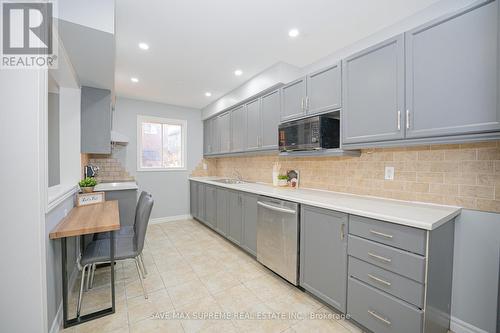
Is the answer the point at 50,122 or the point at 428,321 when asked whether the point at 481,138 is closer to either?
the point at 428,321

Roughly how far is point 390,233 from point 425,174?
762 mm

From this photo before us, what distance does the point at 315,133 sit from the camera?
7.46 ft

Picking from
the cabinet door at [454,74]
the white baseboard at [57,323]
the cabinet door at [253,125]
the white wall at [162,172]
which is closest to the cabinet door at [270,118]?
the cabinet door at [253,125]

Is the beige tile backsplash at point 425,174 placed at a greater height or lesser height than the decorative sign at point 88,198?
greater

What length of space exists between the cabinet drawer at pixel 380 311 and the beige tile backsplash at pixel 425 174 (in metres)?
0.89

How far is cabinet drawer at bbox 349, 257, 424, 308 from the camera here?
1.31 m

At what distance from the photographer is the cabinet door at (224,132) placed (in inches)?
161

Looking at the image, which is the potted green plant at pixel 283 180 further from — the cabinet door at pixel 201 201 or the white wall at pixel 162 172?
the white wall at pixel 162 172

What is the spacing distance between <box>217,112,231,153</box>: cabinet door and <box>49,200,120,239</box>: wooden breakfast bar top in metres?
2.24

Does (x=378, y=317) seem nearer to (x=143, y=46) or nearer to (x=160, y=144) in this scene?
(x=143, y=46)

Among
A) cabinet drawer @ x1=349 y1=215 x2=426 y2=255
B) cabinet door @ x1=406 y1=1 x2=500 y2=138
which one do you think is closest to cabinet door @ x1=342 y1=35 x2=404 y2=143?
cabinet door @ x1=406 y1=1 x2=500 y2=138

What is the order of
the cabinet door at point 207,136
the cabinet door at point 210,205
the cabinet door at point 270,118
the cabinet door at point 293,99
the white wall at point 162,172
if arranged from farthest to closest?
the cabinet door at point 207,136 < the white wall at point 162,172 < the cabinet door at point 210,205 < the cabinet door at point 270,118 < the cabinet door at point 293,99

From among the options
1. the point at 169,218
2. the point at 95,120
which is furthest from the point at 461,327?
Result: the point at 169,218

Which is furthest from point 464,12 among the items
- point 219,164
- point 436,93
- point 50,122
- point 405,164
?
point 219,164
